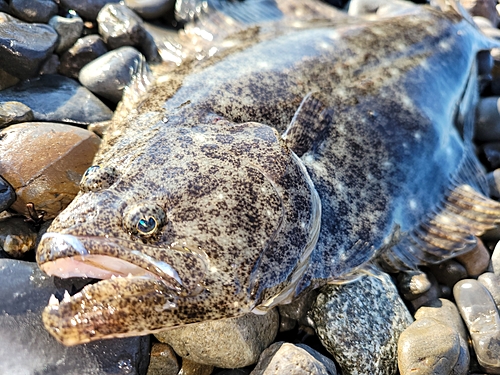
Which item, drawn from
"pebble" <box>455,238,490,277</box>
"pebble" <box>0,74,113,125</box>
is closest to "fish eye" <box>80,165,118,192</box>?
"pebble" <box>0,74,113,125</box>

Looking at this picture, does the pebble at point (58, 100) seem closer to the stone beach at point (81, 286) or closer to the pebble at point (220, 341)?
the stone beach at point (81, 286)

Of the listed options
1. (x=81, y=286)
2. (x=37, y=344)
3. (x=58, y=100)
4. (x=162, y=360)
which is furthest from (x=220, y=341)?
(x=58, y=100)

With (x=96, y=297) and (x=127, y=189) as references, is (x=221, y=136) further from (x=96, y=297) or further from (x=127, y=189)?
(x=96, y=297)

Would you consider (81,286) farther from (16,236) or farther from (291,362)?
(291,362)

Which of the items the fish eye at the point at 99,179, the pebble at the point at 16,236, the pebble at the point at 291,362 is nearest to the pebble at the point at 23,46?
the pebble at the point at 16,236

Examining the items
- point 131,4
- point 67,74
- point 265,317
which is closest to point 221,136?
point 265,317

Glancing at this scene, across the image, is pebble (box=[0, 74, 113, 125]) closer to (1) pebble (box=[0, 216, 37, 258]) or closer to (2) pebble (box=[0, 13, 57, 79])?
(2) pebble (box=[0, 13, 57, 79])

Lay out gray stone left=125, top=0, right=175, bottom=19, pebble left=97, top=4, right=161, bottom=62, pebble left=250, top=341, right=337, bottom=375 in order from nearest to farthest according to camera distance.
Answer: pebble left=250, top=341, right=337, bottom=375 < pebble left=97, top=4, right=161, bottom=62 < gray stone left=125, top=0, right=175, bottom=19
